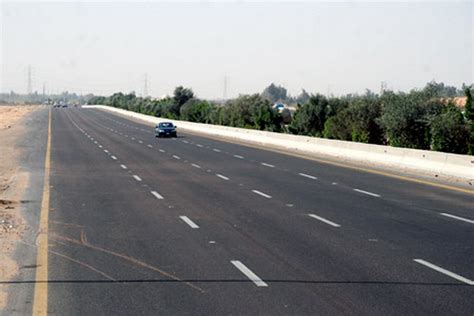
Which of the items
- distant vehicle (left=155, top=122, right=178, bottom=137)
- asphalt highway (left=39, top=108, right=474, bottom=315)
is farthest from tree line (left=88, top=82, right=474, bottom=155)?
asphalt highway (left=39, top=108, right=474, bottom=315)

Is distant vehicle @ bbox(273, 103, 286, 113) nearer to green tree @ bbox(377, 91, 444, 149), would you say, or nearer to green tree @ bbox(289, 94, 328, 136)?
green tree @ bbox(289, 94, 328, 136)

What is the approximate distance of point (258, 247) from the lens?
12375 millimetres

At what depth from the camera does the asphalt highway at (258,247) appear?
28.9ft

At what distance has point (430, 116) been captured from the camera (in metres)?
41.3

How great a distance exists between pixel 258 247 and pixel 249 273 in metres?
2.07

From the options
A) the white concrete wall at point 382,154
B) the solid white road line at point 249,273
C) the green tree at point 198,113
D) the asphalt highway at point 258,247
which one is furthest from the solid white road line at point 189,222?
the green tree at point 198,113

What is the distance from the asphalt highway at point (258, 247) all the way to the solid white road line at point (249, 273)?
29 mm

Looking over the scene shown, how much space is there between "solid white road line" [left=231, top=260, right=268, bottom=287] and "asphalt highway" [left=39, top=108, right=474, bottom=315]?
3cm

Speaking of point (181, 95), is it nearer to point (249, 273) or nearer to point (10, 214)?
point (10, 214)

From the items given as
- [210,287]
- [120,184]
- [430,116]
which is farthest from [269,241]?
[430,116]

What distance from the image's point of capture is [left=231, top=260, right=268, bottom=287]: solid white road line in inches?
381

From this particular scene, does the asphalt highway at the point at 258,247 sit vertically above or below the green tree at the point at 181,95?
below

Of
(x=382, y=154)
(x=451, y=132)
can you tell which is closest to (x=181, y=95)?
(x=451, y=132)

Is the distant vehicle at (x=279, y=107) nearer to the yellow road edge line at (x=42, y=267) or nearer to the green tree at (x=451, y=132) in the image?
the green tree at (x=451, y=132)
